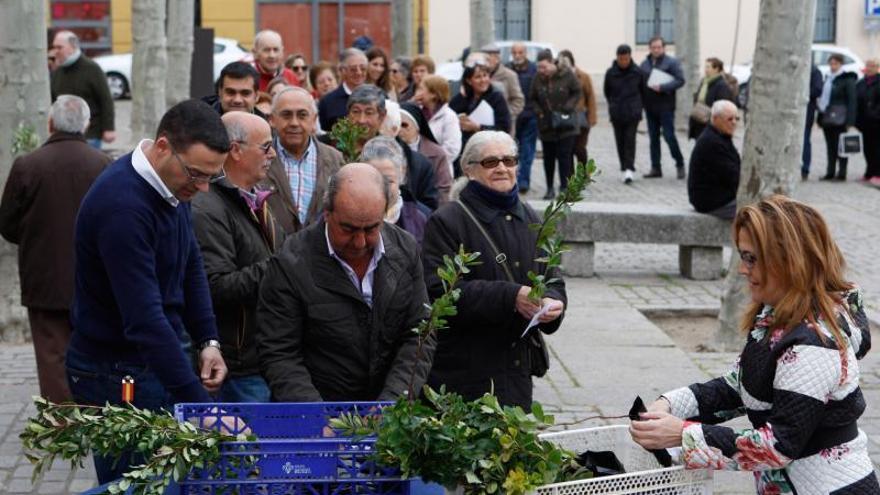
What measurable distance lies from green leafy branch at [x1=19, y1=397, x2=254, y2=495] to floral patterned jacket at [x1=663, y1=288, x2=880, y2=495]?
50.8 inches

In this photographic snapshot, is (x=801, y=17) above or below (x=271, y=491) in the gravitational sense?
above

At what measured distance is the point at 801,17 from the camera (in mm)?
10359

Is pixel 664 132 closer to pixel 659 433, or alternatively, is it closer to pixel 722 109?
pixel 722 109

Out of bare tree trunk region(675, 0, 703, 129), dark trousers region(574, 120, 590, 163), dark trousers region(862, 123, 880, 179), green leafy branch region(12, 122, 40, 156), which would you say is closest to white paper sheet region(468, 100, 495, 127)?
dark trousers region(574, 120, 590, 163)

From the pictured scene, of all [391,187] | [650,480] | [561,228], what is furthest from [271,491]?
[561,228]

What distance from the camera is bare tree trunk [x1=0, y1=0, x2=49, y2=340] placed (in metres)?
10.6

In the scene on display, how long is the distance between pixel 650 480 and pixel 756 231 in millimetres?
745

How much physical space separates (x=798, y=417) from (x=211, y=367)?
86.8 inches

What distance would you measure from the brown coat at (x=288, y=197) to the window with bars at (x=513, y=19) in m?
33.8

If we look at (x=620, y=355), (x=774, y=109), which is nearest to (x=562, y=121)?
(x=774, y=109)

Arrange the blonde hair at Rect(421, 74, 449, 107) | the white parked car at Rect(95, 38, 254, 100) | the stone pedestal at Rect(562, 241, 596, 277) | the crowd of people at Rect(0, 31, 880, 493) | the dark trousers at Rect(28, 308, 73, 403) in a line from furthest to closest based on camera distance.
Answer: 1. the white parked car at Rect(95, 38, 254, 100)
2. the stone pedestal at Rect(562, 241, 596, 277)
3. the blonde hair at Rect(421, 74, 449, 107)
4. the dark trousers at Rect(28, 308, 73, 403)
5. the crowd of people at Rect(0, 31, 880, 493)

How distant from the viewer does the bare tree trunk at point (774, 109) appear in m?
10.4

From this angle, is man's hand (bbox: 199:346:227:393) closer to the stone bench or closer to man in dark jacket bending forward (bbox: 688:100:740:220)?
the stone bench

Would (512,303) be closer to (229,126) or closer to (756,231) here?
(229,126)
